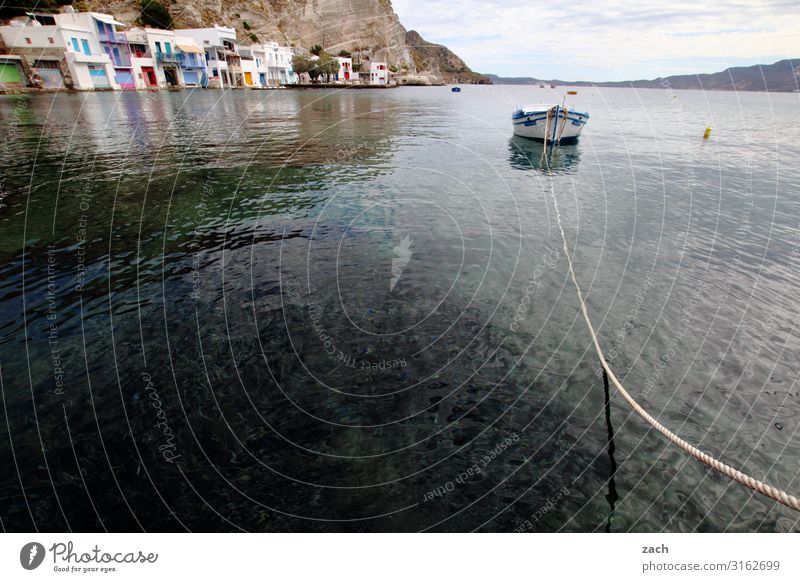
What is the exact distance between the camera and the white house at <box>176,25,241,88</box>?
114 meters

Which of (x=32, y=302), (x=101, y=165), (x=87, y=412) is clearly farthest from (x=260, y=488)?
(x=101, y=165)

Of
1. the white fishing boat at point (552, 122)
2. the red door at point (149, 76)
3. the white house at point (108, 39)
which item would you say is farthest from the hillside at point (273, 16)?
the white fishing boat at point (552, 122)

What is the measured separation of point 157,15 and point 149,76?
22.8 m

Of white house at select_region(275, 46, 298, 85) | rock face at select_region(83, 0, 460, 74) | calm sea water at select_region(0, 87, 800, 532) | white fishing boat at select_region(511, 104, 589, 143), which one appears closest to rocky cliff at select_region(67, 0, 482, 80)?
A: rock face at select_region(83, 0, 460, 74)

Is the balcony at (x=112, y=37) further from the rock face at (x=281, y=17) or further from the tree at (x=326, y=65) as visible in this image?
the tree at (x=326, y=65)

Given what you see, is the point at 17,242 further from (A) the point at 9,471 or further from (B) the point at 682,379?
(B) the point at 682,379

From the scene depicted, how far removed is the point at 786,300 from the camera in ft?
42.5

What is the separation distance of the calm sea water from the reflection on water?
10771 mm

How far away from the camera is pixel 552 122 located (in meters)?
41.9

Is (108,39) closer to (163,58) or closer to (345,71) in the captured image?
(163,58)

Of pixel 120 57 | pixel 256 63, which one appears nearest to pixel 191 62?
pixel 120 57

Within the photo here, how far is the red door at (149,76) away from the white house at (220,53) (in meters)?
19.0

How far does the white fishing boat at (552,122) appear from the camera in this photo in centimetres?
4131

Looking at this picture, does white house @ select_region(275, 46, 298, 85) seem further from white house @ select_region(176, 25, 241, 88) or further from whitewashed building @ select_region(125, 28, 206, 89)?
whitewashed building @ select_region(125, 28, 206, 89)
